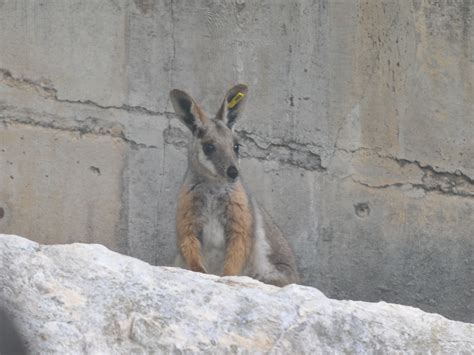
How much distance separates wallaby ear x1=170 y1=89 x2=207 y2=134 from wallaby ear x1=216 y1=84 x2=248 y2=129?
0.14 metres

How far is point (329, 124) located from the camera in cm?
826

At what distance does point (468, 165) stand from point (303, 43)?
1.45 metres

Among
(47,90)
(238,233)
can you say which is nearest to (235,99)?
(238,233)

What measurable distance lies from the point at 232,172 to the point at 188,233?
19.0 inches

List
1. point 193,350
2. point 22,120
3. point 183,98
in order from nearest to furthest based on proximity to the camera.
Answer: point 193,350 → point 183,98 → point 22,120

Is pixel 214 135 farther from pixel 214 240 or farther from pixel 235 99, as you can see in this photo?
pixel 214 240

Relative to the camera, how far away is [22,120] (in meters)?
7.97

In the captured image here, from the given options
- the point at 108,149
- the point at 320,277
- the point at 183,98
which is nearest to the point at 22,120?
the point at 108,149

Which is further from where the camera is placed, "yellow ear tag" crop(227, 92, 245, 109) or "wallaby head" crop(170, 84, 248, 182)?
"yellow ear tag" crop(227, 92, 245, 109)

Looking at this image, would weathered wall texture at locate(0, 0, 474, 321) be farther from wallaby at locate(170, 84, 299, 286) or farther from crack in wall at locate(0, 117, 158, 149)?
wallaby at locate(170, 84, 299, 286)

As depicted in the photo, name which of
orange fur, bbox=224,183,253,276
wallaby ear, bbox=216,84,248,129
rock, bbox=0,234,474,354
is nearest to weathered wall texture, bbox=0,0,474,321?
wallaby ear, bbox=216,84,248,129

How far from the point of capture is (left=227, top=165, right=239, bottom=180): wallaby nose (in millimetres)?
7332

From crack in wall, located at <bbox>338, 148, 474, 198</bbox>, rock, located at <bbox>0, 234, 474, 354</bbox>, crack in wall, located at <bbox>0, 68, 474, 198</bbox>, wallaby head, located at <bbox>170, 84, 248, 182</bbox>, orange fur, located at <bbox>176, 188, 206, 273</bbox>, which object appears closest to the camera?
rock, located at <bbox>0, 234, 474, 354</bbox>

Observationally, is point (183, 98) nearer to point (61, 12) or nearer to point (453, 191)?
point (61, 12)
